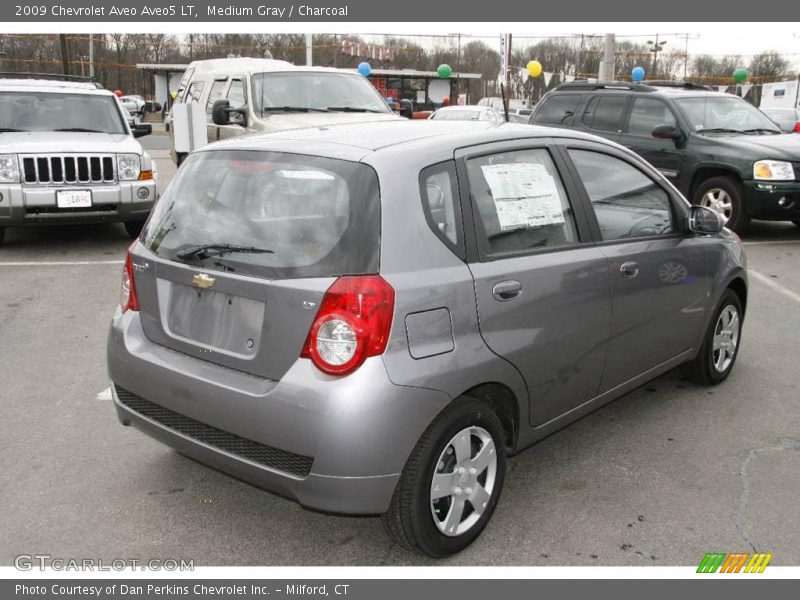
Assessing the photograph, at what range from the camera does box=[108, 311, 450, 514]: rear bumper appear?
9.10 ft

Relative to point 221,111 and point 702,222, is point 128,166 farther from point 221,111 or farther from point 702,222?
point 702,222

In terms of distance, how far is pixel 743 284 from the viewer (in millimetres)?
5168

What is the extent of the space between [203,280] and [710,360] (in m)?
3.31

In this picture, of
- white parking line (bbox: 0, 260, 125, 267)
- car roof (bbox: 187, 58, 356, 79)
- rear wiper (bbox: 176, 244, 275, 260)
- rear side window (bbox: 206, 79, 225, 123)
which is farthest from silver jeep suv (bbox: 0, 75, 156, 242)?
rear wiper (bbox: 176, 244, 275, 260)

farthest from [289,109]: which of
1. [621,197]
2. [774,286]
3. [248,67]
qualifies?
[621,197]

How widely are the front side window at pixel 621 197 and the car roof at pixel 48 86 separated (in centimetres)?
794

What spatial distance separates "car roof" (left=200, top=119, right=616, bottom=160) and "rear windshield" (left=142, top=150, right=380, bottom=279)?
2.6 inches

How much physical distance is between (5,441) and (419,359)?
8.46ft

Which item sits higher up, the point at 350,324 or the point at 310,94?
the point at 310,94

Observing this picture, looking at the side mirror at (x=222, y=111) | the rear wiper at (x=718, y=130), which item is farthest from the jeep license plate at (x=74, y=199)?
the rear wiper at (x=718, y=130)

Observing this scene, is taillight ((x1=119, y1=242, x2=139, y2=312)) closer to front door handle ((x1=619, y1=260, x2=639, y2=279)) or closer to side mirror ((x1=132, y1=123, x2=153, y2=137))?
front door handle ((x1=619, y1=260, x2=639, y2=279))

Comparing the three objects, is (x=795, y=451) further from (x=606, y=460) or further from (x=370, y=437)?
(x=370, y=437)

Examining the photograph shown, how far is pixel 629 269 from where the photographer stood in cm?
399

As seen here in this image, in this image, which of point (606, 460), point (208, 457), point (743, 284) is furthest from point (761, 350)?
point (208, 457)
